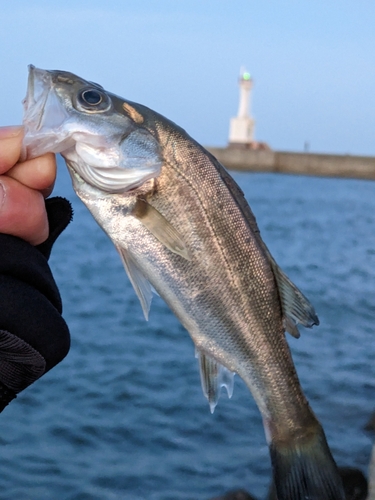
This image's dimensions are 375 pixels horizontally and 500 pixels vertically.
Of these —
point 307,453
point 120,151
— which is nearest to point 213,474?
point 307,453

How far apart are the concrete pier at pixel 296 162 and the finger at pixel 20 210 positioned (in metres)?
71.1

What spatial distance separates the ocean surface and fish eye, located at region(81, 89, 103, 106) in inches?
202

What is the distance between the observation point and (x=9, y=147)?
2.27 meters

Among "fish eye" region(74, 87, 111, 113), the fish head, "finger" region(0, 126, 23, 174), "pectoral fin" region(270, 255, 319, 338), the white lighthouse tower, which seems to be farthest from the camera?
the white lighthouse tower

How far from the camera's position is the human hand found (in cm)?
228

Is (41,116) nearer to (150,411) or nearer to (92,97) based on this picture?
(92,97)

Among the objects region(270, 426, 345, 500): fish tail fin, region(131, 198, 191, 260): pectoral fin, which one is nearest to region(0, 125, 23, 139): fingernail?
region(131, 198, 191, 260): pectoral fin

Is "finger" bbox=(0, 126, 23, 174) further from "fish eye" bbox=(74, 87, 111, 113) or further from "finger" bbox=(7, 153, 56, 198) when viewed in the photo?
"fish eye" bbox=(74, 87, 111, 113)

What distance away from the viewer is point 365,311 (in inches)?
600

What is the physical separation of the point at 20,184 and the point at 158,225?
1.65ft

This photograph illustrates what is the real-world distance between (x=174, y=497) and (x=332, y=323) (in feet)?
25.3

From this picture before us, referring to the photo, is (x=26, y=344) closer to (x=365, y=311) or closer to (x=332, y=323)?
(x=332, y=323)

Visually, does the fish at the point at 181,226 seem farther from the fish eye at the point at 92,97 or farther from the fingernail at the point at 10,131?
the fingernail at the point at 10,131

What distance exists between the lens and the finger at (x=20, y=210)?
7.49 feet
